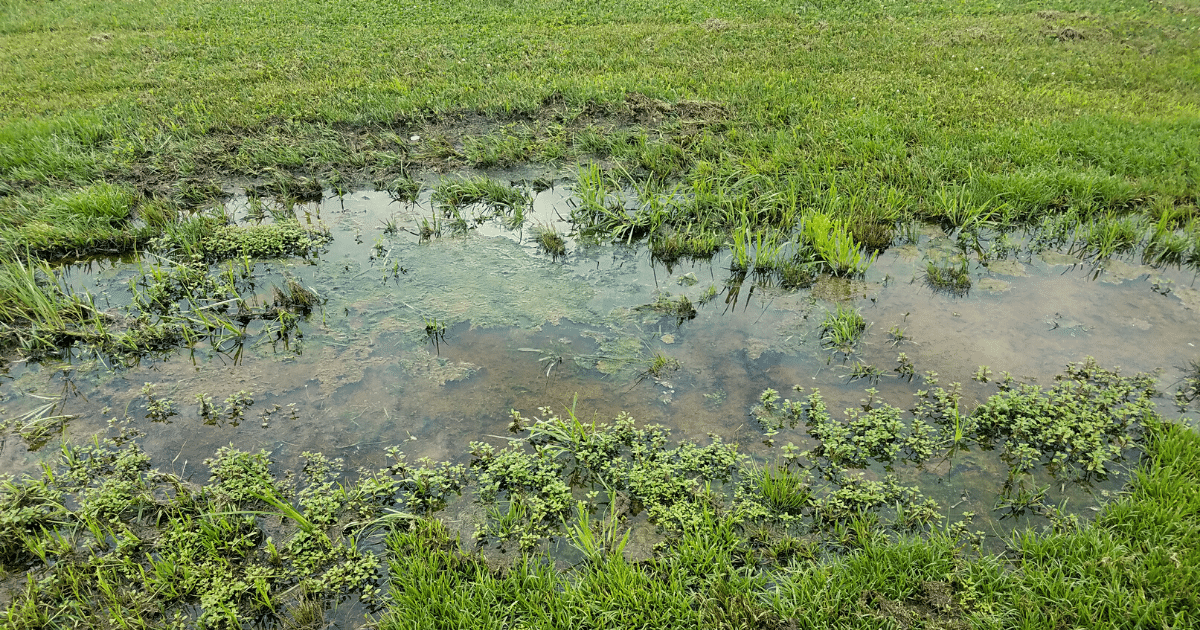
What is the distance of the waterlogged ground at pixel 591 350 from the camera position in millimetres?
4121

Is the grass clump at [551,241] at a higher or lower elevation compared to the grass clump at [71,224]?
lower

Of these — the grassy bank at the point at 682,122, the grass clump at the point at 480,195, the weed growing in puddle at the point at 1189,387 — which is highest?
the grassy bank at the point at 682,122

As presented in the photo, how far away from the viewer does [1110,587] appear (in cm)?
298

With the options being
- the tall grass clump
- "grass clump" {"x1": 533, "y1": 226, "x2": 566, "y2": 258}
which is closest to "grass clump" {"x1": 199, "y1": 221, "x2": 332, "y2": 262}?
"grass clump" {"x1": 533, "y1": 226, "x2": 566, "y2": 258}

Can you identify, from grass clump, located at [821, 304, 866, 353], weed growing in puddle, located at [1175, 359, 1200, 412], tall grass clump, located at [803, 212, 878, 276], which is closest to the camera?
weed growing in puddle, located at [1175, 359, 1200, 412]

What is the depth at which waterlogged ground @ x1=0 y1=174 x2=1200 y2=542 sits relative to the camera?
412cm

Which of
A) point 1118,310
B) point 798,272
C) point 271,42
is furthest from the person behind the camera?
point 271,42

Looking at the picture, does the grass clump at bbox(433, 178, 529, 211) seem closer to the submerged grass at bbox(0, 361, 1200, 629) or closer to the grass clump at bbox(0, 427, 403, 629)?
the submerged grass at bbox(0, 361, 1200, 629)

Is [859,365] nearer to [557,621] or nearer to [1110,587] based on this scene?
[1110,587]

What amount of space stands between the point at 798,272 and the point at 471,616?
3790 millimetres

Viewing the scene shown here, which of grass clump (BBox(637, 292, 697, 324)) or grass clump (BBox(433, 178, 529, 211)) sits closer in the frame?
grass clump (BBox(637, 292, 697, 324))

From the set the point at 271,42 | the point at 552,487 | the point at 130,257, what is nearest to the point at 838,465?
the point at 552,487

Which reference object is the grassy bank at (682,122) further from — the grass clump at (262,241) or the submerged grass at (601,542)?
the submerged grass at (601,542)

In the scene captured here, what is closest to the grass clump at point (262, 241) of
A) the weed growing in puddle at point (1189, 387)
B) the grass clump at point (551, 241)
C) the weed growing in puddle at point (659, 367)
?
the grass clump at point (551, 241)
